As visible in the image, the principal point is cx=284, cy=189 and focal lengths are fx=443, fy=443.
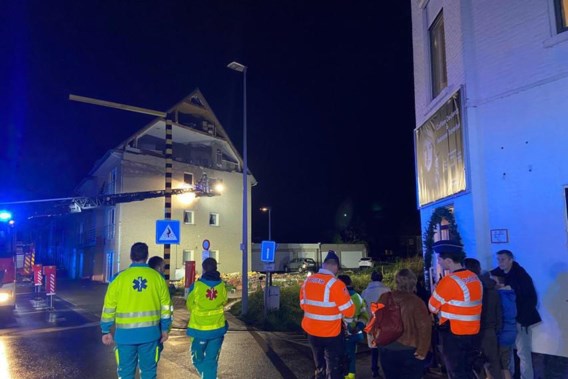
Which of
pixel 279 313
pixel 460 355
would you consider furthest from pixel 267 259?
pixel 460 355

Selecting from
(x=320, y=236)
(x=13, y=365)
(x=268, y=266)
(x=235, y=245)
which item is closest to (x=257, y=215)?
(x=320, y=236)

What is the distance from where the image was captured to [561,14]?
23.4 feet

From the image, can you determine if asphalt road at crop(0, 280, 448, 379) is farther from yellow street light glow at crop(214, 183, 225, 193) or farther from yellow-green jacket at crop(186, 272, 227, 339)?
yellow street light glow at crop(214, 183, 225, 193)

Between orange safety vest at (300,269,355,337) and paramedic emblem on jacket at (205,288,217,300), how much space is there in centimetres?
142

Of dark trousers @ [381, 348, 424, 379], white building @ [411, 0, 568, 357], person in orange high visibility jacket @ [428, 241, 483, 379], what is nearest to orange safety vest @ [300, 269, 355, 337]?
dark trousers @ [381, 348, 424, 379]

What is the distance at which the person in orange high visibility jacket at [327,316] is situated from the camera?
17.0 ft

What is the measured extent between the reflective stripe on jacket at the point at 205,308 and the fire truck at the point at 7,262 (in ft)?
29.6

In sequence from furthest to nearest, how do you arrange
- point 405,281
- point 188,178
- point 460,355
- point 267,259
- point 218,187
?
point 218,187
point 188,178
point 267,259
point 460,355
point 405,281

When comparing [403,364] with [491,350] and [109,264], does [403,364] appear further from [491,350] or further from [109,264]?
[109,264]

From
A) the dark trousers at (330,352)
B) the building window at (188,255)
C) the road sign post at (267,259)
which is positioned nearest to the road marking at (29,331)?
the road sign post at (267,259)

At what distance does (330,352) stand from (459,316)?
5.00ft

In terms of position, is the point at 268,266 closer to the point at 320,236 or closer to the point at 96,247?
the point at 96,247

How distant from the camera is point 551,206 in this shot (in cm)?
689

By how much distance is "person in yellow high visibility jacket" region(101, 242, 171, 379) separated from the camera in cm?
511
